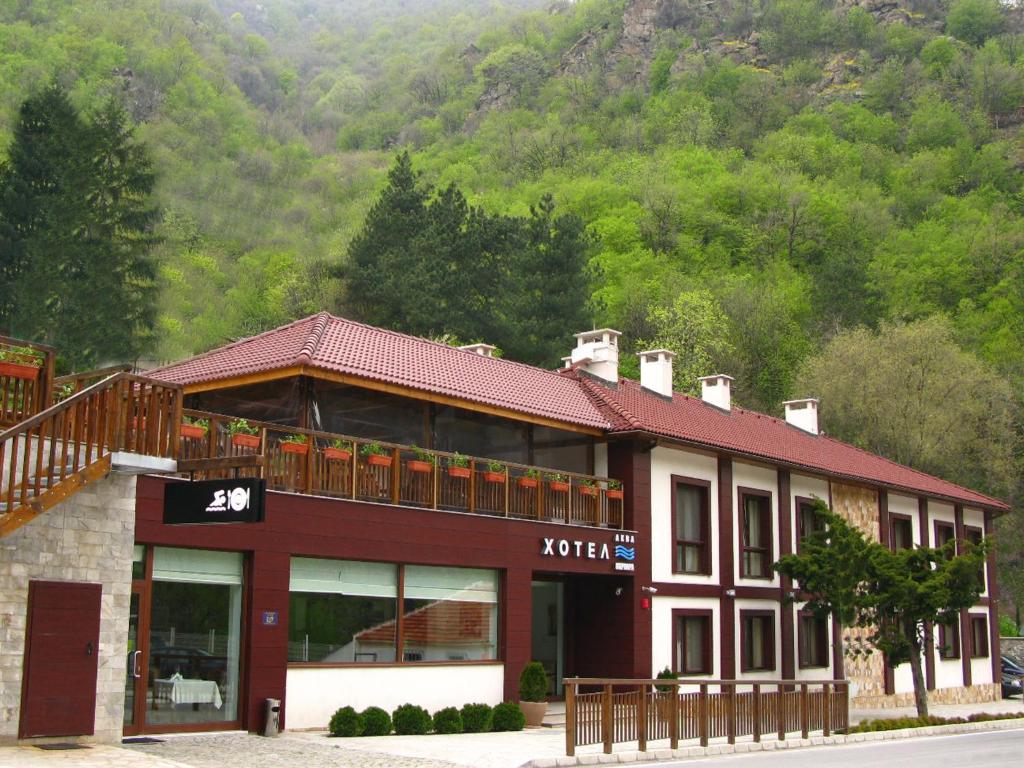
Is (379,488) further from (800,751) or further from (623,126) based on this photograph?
(623,126)

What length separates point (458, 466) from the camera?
21766 mm

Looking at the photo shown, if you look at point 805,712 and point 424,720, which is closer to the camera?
point 424,720

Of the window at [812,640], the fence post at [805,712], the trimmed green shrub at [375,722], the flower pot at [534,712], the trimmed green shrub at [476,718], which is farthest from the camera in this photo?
the window at [812,640]

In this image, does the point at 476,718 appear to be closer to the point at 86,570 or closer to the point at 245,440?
the point at 245,440

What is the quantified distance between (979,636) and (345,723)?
2722 centimetres

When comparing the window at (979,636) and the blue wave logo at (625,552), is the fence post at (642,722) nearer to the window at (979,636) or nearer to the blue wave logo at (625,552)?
the blue wave logo at (625,552)

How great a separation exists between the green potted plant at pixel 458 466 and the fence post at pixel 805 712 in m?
7.09

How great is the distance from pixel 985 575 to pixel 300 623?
28.1 meters

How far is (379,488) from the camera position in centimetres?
2022


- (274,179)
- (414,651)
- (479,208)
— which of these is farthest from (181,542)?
(274,179)

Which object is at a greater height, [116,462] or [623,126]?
[623,126]

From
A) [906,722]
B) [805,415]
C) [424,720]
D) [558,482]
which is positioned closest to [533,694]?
[424,720]

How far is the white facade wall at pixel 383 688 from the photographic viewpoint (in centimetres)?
1867

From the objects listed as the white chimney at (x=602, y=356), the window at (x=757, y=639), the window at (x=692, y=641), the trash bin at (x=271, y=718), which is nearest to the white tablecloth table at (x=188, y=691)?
the trash bin at (x=271, y=718)
